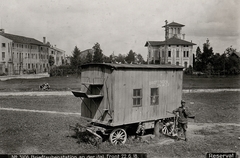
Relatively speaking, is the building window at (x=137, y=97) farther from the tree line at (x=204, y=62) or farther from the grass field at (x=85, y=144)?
the tree line at (x=204, y=62)

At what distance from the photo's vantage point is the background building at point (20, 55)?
59.6m

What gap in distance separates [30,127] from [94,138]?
197 inches

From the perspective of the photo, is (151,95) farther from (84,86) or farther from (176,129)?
(84,86)

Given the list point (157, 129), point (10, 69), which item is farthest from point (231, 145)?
point (10, 69)

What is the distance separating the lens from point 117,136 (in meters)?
11.9

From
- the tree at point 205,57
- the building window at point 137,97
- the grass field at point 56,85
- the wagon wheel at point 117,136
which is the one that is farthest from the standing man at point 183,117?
the tree at point 205,57

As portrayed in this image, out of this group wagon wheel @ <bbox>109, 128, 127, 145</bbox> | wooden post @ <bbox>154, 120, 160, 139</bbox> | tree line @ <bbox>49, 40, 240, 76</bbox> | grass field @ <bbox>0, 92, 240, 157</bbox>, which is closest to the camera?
grass field @ <bbox>0, 92, 240, 157</bbox>

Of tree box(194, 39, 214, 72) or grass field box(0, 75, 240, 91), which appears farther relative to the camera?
tree box(194, 39, 214, 72)

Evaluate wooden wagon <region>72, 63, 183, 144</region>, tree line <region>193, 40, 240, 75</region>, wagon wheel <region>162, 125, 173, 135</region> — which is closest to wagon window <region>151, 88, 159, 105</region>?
wooden wagon <region>72, 63, 183, 144</region>

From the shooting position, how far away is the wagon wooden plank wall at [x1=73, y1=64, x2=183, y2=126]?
11609 millimetres

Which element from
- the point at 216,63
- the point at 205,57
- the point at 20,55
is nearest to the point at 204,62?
the point at 205,57

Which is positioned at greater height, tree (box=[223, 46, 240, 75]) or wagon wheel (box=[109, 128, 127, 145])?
tree (box=[223, 46, 240, 75])

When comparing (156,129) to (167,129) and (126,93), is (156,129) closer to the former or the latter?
(167,129)

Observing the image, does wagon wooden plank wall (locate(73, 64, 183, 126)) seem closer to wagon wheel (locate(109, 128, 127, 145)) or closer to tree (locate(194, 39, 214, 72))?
wagon wheel (locate(109, 128, 127, 145))
